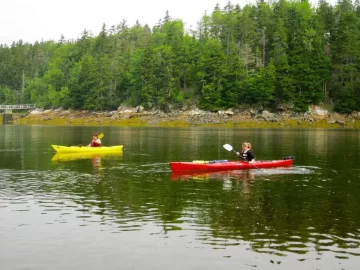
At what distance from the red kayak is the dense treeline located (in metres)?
73.4

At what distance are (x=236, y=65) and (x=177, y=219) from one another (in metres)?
99.6

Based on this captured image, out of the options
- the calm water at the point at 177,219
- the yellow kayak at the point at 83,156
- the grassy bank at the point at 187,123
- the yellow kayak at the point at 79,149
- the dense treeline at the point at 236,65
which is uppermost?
the dense treeline at the point at 236,65

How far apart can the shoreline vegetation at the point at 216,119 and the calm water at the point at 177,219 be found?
70.6 m

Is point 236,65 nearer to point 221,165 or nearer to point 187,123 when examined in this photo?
point 187,123

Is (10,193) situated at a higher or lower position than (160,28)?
lower

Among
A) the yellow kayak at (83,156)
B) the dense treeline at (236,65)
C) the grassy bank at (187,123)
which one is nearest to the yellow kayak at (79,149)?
the yellow kayak at (83,156)

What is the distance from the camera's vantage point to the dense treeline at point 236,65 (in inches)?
4109

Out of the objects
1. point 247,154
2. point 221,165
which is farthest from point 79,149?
point 247,154

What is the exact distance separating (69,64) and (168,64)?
50.5 m

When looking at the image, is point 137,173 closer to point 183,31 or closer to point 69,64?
point 183,31

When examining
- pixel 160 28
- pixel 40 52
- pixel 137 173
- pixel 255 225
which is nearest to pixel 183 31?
pixel 160 28

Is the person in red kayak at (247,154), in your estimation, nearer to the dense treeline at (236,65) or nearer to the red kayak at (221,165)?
the red kayak at (221,165)

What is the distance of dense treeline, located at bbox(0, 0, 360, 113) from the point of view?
104 m

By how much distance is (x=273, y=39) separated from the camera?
11512 centimetres
